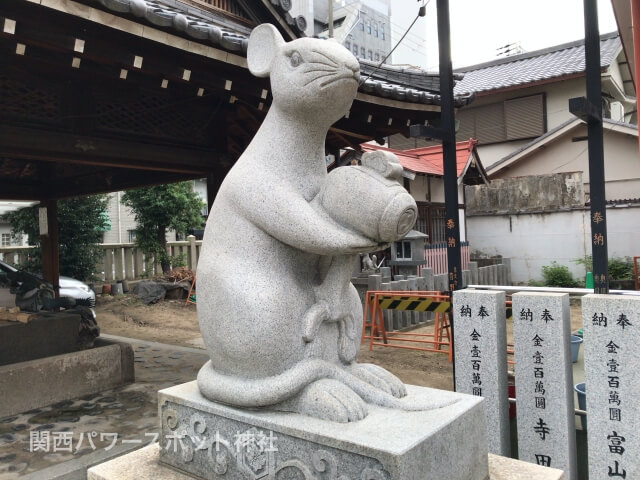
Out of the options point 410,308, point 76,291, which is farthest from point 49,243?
point 410,308

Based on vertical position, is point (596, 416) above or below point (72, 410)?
above

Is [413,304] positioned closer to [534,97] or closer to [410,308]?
[410,308]

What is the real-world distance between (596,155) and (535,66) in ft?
52.3

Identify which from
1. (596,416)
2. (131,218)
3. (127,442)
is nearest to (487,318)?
(596,416)

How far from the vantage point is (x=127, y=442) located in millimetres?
4203

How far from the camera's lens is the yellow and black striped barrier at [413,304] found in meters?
6.47

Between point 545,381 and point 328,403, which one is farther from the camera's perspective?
point 545,381

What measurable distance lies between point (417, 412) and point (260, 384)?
77 centimetres

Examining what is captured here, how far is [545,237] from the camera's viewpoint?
13844mm

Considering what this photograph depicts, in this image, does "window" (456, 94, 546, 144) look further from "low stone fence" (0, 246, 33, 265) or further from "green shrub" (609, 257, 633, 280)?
"low stone fence" (0, 246, 33, 265)

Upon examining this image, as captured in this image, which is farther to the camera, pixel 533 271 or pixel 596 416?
pixel 533 271

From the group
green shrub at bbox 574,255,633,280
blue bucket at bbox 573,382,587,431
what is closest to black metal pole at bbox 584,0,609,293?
blue bucket at bbox 573,382,587,431

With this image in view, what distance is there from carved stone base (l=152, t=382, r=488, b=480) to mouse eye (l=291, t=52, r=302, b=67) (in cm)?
172

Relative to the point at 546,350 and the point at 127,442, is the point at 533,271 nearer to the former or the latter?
the point at 546,350
